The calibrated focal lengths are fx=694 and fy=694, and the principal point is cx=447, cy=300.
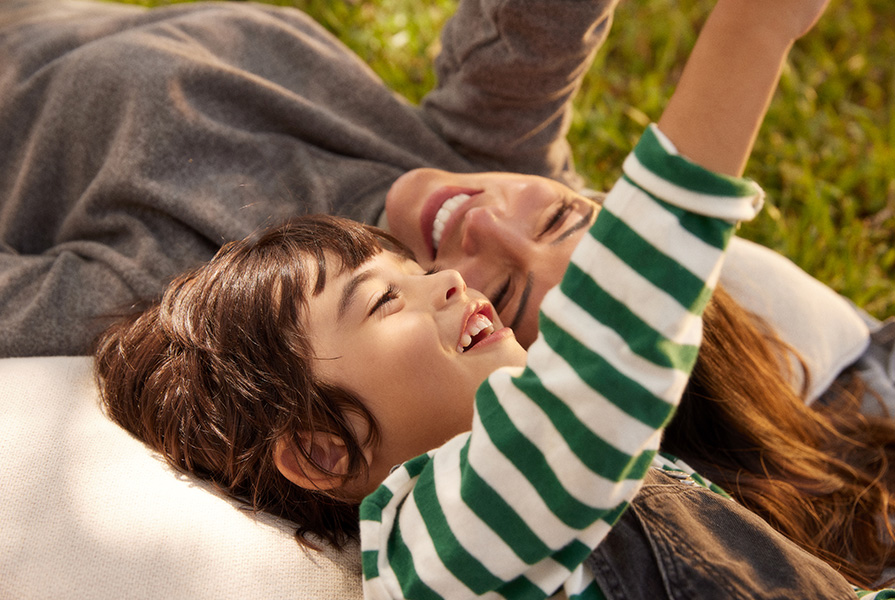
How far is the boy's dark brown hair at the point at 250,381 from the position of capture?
0.96m

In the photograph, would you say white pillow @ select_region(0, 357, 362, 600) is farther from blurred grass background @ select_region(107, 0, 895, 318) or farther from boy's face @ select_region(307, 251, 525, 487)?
blurred grass background @ select_region(107, 0, 895, 318)

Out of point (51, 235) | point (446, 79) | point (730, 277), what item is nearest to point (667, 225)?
point (730, 277)

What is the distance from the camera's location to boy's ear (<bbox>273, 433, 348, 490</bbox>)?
97 cm

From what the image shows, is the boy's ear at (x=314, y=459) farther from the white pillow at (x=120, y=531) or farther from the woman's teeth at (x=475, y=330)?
the woman's teeth at (x=475, y=330)

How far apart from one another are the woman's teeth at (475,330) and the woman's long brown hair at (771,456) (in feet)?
1.73

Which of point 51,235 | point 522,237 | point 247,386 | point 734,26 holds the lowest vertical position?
point 51,235

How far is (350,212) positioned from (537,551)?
975mm

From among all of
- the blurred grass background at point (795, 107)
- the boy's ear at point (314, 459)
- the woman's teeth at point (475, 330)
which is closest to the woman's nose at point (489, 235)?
the woman's teeth at point (475, 330)

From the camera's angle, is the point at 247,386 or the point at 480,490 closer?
the point at 480,490

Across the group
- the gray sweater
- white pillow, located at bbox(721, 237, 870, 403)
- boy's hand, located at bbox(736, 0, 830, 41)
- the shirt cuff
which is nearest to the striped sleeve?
the shirt cuff

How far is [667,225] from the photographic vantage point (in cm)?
67

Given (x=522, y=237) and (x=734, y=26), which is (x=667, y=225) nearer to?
(x=734, y=26)

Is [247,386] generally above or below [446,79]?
below

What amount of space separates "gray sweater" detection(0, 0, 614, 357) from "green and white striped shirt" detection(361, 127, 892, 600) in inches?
33.3
